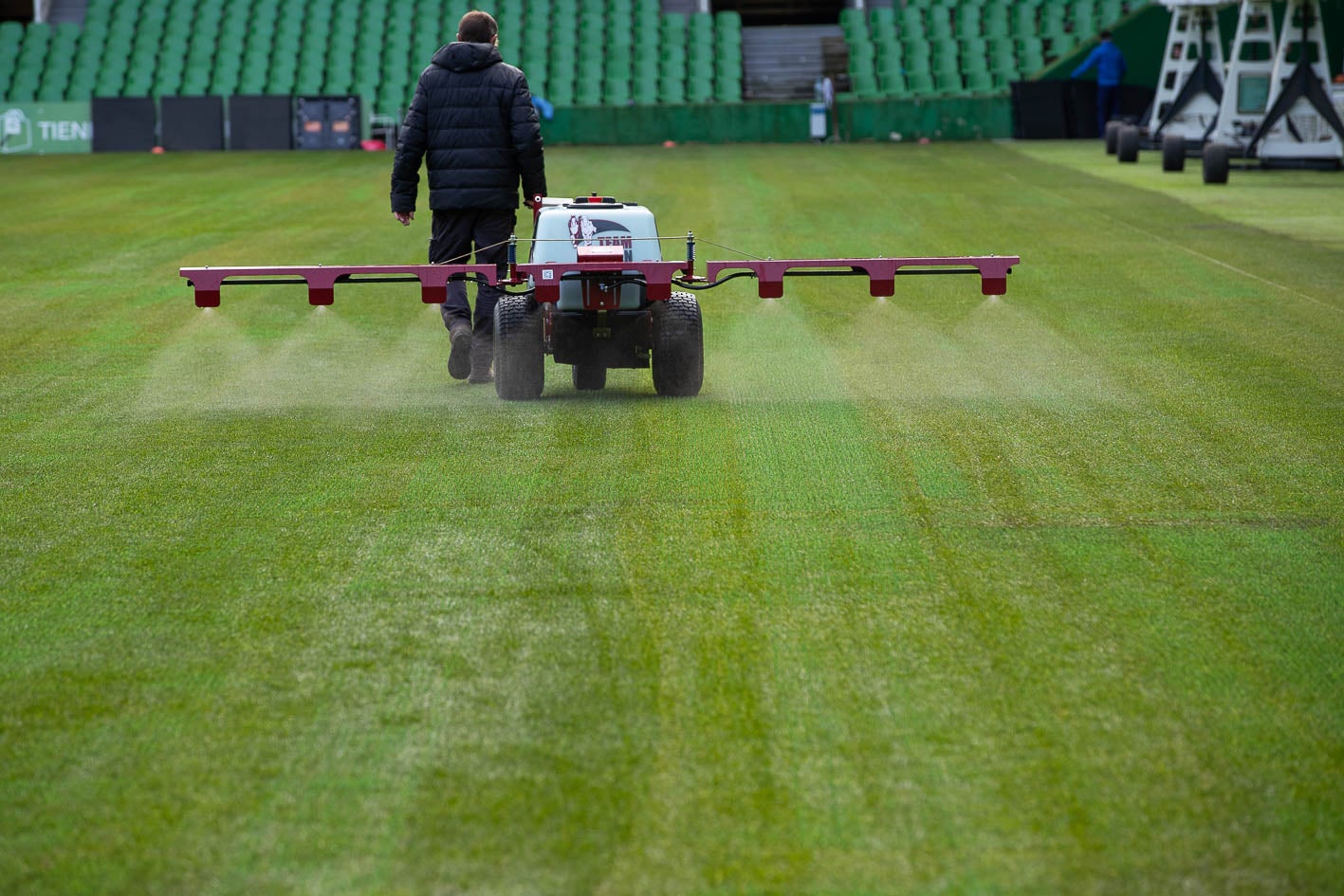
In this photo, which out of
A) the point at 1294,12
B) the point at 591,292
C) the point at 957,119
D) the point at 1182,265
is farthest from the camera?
the point at 957,119

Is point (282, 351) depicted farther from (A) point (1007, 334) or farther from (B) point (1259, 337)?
(B) point (1259, 337)

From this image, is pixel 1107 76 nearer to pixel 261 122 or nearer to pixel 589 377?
pixel 261 122

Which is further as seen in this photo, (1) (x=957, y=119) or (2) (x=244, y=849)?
(1) (x=957, y=119)

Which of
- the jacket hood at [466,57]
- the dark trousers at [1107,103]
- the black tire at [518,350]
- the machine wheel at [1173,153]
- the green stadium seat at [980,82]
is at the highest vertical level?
the jacket hood at [466,57]

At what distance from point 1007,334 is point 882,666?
22.5 feet

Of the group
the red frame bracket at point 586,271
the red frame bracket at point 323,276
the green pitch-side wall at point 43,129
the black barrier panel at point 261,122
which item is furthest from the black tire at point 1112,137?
the red frame bracket at point 323,276

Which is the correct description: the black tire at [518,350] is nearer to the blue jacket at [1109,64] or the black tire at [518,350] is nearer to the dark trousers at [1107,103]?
the dark trousers at [1107,103]

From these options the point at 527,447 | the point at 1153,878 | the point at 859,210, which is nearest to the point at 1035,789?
the point at 1153,878

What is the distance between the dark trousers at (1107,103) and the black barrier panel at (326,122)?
15274 mm

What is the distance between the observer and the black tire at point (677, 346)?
29.1ft

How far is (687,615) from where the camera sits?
541cm

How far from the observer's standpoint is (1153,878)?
3633 millimetres

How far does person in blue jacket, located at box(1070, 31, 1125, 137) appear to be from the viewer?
34.6 metres

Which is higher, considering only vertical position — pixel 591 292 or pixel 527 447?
pixel 591 292
